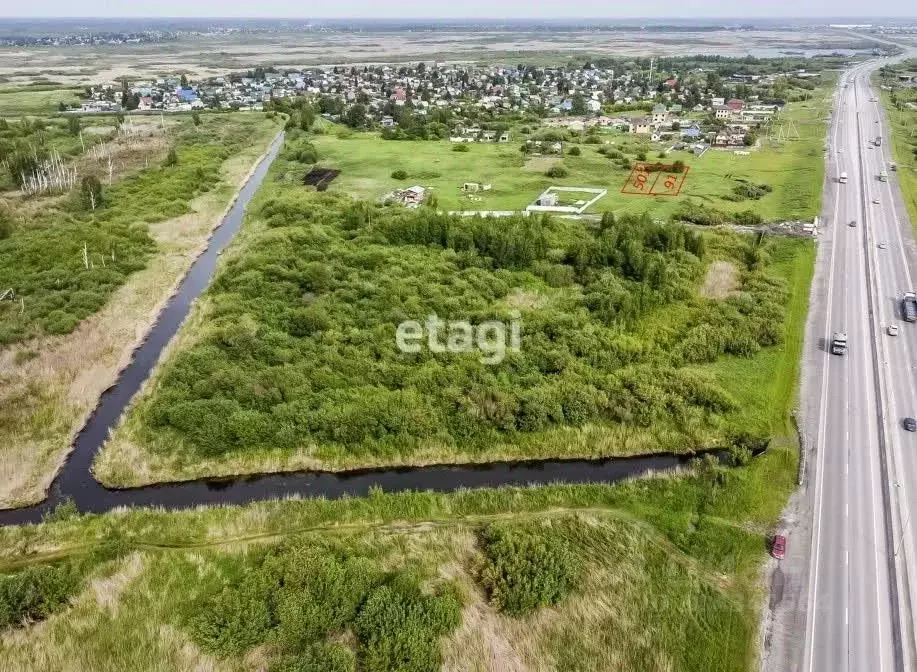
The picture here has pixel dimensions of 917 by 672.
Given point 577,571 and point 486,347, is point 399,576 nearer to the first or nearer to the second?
point 577,571

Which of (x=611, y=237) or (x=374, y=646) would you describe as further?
(x=611, y=237)

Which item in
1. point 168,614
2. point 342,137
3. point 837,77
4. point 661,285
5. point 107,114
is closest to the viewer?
point 168,614

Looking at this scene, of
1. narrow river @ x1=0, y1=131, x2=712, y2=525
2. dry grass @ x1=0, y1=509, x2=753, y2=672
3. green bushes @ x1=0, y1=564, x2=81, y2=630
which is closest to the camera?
dry grass @ x1=0, y1=509, x2=753, y2=672

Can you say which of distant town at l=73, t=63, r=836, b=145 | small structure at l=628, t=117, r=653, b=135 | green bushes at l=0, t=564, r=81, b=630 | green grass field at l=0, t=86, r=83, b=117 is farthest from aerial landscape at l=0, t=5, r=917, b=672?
green grass field at l=0, t=86, r=83, b=117

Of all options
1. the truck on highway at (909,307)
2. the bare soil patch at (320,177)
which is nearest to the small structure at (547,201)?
the bare soil patch at (320,177)

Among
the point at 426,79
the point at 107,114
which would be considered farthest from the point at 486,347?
the point at 426,79

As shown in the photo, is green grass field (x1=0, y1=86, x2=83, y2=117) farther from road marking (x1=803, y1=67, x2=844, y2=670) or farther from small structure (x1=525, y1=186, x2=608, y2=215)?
road marking (x1=803, y1=67, x2=844, y2=670)

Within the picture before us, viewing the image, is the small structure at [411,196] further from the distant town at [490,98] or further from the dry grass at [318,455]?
the dry grass at [318,455]

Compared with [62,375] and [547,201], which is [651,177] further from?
[62,375]
